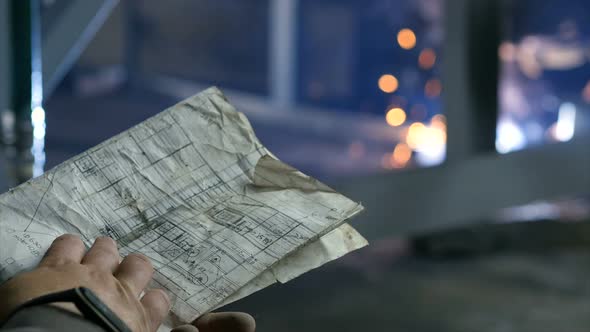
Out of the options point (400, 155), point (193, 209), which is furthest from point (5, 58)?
point (400, 155)

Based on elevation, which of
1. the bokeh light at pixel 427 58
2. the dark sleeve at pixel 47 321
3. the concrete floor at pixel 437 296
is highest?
the dark sleeve at pixel 47 321

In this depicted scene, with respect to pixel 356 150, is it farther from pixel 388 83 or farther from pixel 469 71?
pixel 469 71

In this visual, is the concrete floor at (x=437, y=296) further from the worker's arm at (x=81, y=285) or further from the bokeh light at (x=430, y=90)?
the worker's arm at (x=81, y=285)

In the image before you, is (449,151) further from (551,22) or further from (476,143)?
(551,22)

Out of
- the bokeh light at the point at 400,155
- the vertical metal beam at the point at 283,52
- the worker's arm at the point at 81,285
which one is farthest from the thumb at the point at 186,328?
the vertical metal beam at the point at 283,52

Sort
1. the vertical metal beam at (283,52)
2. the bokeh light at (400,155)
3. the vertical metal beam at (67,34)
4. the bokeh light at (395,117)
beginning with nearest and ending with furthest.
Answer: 1. the vertical metal beam at (67,34)
2. the bokeh light at (400,155)
3. the bokeh light at (395,117)
4. the vertical metal beam at (283,52)

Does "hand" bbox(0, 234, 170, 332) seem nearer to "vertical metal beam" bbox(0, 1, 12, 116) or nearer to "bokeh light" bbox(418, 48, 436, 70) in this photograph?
"vertical metal beam" bbox(0, 1, 12, 116)

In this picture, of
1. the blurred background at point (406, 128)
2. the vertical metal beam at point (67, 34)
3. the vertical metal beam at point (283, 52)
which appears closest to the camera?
the vertical metal beam at point (67, 34)

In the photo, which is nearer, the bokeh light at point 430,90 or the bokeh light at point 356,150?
the bokeh light at point 430,90
